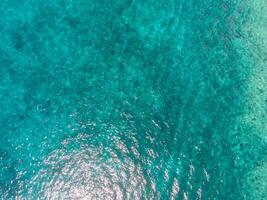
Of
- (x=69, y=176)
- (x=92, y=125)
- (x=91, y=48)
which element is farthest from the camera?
(x=91, y=48)

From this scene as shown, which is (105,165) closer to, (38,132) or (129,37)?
(38,132)

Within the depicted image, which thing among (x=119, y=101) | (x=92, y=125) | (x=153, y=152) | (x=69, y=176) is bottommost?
(x=69, y=176)

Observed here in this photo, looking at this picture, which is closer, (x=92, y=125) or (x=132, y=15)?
(x=92, y=125)

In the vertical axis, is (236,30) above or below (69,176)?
above

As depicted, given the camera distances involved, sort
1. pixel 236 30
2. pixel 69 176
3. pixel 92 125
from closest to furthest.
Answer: pixel 69 176, pixel 92 125, pixel 236 30

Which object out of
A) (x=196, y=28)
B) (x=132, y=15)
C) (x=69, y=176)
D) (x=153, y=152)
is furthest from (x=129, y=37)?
(x=69, y=176)

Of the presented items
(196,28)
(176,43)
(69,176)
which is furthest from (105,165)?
(196,28)
